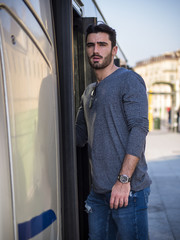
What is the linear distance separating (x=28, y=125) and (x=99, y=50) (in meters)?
0.79

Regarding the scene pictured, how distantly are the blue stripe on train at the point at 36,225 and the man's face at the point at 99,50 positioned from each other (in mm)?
872

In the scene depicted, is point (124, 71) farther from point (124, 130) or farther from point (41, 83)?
point (41, 83)

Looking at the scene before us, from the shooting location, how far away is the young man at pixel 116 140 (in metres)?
1.86

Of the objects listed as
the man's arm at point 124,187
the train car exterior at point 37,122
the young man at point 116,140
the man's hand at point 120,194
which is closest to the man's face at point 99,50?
the young man at point 116,140

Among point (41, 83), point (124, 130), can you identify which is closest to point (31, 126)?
point (41, 83)

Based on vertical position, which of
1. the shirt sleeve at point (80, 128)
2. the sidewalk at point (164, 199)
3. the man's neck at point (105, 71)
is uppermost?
the man's neck at point (105, 71)

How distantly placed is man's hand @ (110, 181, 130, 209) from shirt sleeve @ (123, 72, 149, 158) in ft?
0.59

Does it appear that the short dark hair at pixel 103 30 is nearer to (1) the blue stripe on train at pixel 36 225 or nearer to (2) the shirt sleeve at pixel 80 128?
(2) the shirt sleeve at pixel 80 128

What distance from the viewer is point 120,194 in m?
1.86

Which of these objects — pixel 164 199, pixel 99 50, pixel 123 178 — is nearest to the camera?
pixel 123 178

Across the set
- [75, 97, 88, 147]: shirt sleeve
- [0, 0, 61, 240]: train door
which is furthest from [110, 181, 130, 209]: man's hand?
[75, 97, 88, 147]: shirt sleeve

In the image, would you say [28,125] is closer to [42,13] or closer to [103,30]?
[42,13]

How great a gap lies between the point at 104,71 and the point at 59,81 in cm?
31

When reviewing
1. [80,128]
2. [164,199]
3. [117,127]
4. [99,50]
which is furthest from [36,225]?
[164,199]
